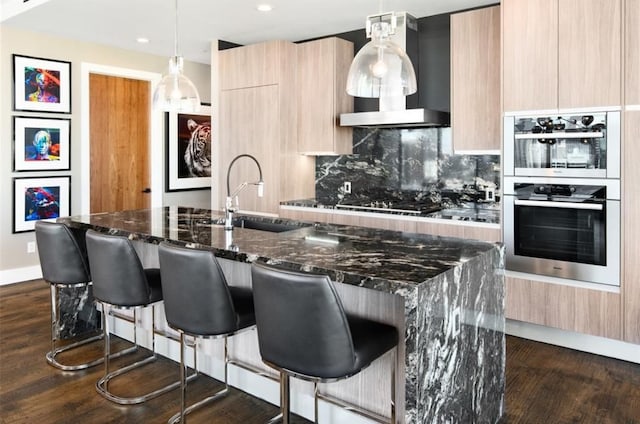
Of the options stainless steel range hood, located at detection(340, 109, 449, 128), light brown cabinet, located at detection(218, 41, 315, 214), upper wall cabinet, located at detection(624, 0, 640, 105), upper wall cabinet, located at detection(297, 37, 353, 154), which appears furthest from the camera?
light brown cabinet, located at detection(218, 41, 315, 214)

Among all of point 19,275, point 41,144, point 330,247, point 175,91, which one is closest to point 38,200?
point 41,144

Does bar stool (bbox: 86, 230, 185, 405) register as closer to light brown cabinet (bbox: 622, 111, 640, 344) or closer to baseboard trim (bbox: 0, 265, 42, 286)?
light brown cabinet (bbox: 622, 111, 640, 344)

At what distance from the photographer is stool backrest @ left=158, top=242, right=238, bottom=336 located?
2.21 meters

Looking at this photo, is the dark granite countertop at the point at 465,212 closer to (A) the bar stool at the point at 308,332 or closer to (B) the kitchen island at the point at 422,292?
(B) the kitchen island at the point at 422,292

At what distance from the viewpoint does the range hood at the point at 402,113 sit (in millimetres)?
4266

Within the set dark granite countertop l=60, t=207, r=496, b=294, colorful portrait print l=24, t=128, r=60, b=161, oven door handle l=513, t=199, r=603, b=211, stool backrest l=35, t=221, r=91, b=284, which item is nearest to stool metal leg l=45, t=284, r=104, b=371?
stool backrest l=35, t=221, r=91, b=284

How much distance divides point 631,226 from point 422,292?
6.94 ft

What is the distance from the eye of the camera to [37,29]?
17.1 ft

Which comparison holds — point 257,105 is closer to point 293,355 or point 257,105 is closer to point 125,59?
point 125,59

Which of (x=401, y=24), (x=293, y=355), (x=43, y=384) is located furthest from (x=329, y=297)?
(x=401, y=24)

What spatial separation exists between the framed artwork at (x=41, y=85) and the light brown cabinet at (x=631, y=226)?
5.41 m

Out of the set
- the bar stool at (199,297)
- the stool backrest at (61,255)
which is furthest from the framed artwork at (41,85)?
the bar stool at (199,297)

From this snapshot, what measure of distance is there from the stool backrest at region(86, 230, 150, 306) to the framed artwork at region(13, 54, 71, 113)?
3352 millimetres

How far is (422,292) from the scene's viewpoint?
70.9 inches
